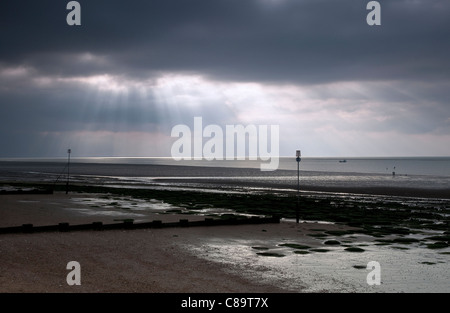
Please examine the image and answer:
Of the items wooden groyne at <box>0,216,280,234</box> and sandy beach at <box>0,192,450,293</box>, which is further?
wooden groyne at <box>0,216,280,234</box>

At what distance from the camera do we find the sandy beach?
1107cm

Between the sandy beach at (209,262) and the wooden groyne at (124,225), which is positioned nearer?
the sandy beach at (209,262)

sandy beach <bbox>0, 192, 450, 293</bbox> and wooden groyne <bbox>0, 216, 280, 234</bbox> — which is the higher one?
wooden groyne <bbox>0, 216, 280, 234</bbox>

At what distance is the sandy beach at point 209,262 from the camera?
36.3ft

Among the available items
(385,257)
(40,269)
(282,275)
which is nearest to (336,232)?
(385,257)

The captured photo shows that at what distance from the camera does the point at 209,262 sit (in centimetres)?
1395

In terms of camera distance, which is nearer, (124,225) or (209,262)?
(209,262)

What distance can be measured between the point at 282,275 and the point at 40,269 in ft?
Result: 24.2

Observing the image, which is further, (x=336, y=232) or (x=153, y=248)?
(x=336, y=232)

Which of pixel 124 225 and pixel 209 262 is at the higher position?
pixel 124 225

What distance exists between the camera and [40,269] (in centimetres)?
1216

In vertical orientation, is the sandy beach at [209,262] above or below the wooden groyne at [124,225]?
below
